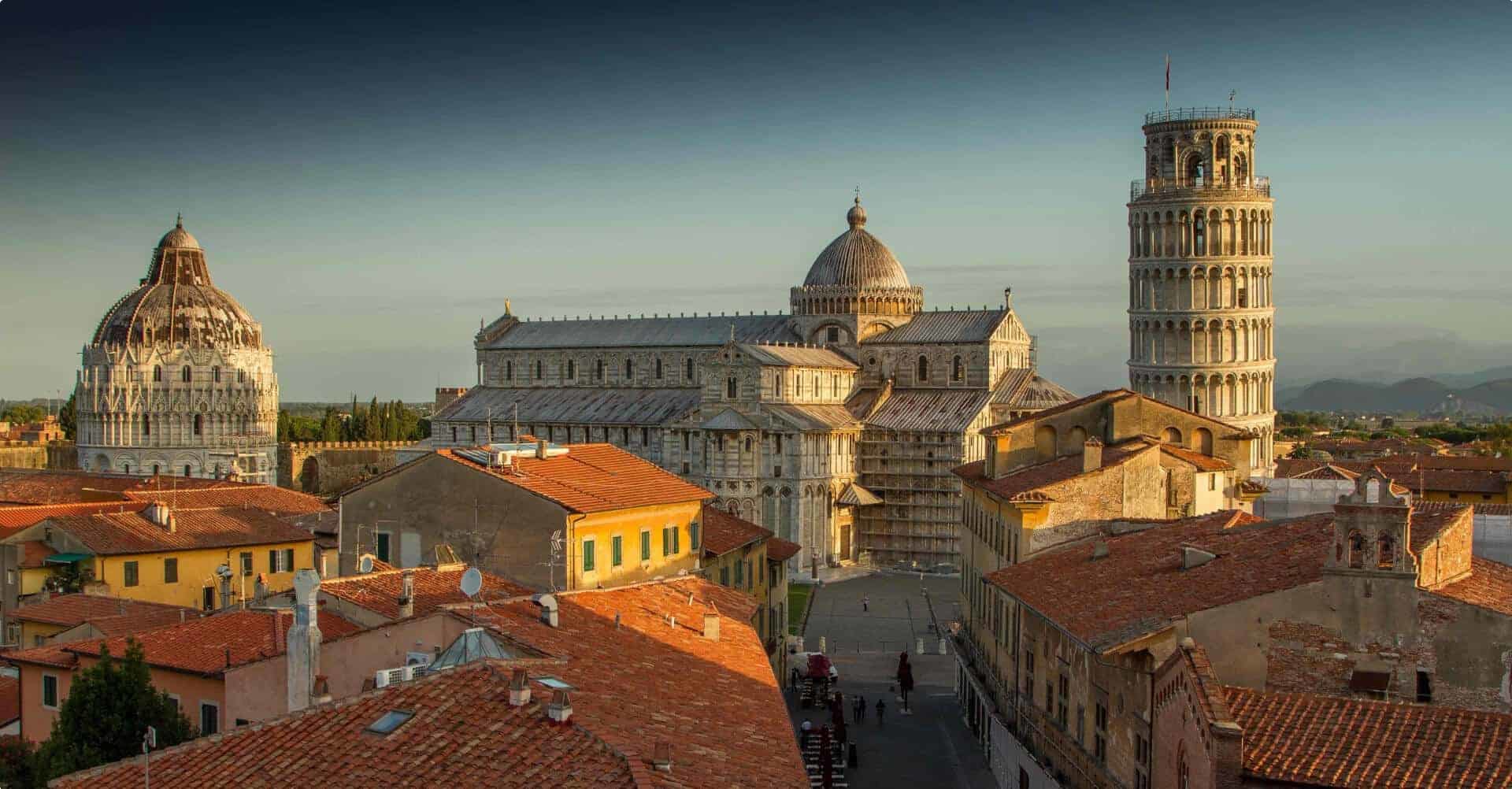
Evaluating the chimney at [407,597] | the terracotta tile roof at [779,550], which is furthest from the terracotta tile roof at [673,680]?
the terracotta tile roof at [779,550]

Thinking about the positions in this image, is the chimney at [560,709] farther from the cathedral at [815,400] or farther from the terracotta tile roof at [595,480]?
the cathedral at [815,400]

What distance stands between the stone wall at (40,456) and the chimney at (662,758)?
344ft

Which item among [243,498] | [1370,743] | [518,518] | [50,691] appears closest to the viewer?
[1370,743]

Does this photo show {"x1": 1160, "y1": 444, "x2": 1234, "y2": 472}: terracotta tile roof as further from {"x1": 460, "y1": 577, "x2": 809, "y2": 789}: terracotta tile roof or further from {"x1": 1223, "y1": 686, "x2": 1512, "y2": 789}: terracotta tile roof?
{"x1": 1223, "y1": 686, "x2": 1512, "y2": 789}: terracotta tile roof

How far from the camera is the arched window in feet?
70.6

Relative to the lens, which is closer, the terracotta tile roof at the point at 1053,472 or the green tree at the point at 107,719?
the green tree at the point at 107,719

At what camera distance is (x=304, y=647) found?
70.8ft

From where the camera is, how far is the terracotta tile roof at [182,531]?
1572 inches

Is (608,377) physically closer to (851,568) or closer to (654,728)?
(851,568)

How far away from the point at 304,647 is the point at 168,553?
2068cm

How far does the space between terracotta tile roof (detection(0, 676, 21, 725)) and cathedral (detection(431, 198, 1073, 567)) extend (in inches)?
1856

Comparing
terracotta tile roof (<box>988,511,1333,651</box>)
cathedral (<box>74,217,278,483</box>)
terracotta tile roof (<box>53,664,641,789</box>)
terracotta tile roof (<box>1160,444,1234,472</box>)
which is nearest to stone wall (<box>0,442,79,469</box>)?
cathedral (<box>74,217,278,483</box>)

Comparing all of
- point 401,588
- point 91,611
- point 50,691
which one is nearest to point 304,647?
point 401,588

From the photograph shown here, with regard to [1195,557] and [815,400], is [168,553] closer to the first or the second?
[1195,557]
